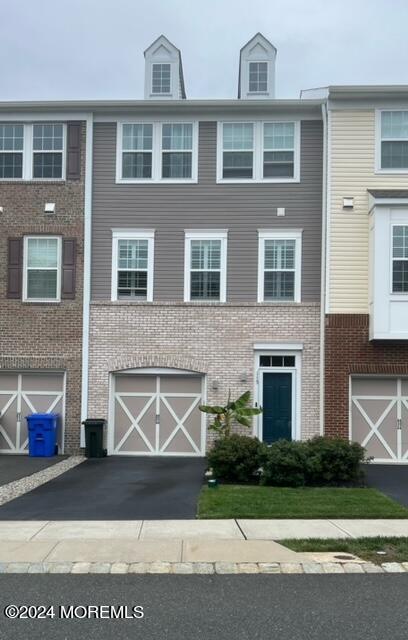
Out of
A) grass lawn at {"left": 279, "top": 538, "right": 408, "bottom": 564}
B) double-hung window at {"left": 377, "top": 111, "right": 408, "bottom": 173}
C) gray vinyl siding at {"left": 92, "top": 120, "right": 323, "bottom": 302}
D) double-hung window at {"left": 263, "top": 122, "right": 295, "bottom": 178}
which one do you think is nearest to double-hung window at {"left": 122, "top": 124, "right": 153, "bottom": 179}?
gray vinyl siding at {"left": 92, "top": 120, "right": 323, "bottom": 302}

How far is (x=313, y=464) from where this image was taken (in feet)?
44.6

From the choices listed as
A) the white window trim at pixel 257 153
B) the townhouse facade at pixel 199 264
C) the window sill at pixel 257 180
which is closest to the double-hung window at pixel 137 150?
the townhouse facade at pixel 199 264

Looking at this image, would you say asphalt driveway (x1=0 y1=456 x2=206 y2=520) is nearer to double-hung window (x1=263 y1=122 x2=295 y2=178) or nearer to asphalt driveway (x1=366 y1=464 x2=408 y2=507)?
asphalt driveway (x1=366 y1=464 x2=408 y2=507)

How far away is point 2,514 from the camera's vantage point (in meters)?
10.7

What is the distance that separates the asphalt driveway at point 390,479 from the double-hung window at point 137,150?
9658 millimetres

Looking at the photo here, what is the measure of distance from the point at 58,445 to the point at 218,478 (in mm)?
6132

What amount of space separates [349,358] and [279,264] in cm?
311

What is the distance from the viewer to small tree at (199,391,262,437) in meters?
16.7

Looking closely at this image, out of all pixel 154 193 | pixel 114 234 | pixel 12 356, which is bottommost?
pixel 12 356

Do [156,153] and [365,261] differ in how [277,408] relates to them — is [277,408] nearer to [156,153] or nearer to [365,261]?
[365,261]

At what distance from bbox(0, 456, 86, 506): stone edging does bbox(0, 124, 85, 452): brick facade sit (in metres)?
1.69

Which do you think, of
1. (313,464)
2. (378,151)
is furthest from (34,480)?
(378,151)
